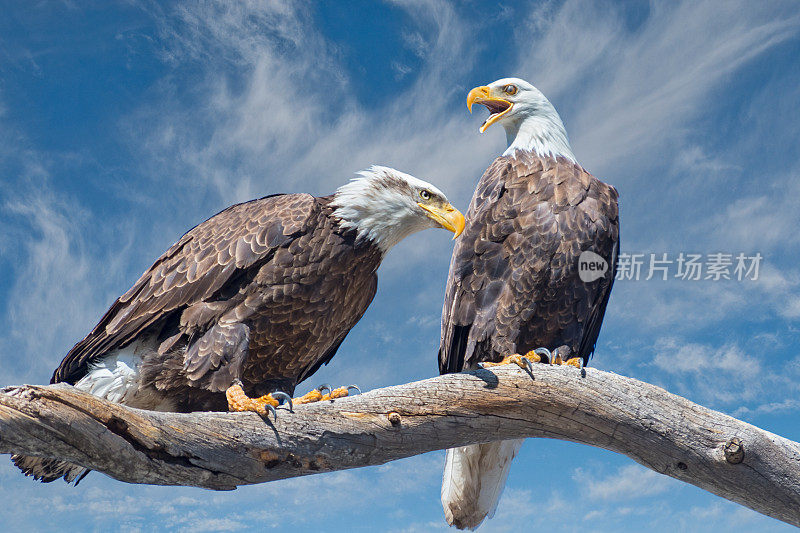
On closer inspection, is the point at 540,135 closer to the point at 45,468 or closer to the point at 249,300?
the point at 249,300

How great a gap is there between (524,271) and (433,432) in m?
1.57

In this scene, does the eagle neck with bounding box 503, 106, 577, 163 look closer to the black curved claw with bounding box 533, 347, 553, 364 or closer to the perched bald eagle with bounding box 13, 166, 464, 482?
the perched bald eagle with bounding box 13, 166, 464, 482

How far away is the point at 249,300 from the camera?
4.91 meters

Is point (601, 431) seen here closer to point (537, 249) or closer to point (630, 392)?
point (630, 392)

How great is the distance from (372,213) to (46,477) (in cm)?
292

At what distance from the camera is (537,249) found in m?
5.46

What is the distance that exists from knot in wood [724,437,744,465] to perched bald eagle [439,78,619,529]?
1121 mm

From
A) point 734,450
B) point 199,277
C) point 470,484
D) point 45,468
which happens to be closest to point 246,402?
point 199,277

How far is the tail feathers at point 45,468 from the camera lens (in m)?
4.80

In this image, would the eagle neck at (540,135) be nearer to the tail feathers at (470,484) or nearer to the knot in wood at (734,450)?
the tail feathers at (470,484)

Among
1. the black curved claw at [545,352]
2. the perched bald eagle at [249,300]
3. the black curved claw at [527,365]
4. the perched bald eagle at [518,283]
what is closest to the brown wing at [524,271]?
the perched bald eagle at [518,283]

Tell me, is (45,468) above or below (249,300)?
below

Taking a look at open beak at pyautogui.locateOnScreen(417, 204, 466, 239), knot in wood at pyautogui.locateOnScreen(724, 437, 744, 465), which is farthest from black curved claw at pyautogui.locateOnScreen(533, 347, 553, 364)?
knot in wood at pyautogui.locateOnScreen(724, 437, 744, 465)

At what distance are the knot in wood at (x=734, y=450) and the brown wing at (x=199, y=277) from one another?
320 cm
